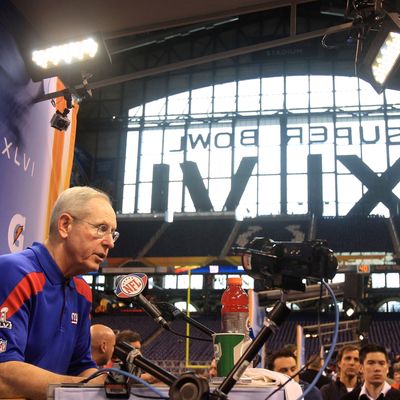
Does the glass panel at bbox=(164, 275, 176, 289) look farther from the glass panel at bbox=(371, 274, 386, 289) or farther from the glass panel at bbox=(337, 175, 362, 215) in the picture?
the glass panel at bbox=(371, 274, 386, 289)

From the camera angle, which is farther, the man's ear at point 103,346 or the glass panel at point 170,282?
the glass panel at point 170,282

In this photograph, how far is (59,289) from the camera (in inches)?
68.9

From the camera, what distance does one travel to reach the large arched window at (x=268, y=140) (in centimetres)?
2497

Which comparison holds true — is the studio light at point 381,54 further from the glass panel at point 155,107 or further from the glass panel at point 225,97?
the glass panel at point 155,107

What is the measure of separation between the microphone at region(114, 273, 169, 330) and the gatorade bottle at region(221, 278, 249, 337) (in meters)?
0.19

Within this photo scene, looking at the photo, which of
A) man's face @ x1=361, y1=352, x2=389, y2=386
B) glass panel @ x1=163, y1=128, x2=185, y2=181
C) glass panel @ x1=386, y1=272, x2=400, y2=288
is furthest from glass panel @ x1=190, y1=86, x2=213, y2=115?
man's face @ x1=361, y1=352, x2=389, y2=386

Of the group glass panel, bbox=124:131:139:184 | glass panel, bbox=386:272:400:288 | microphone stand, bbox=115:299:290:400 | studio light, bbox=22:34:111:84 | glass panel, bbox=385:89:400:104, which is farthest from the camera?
glass panel, bbox=124:131:139:184

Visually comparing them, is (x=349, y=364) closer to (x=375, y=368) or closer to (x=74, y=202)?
(x=375, y=368)

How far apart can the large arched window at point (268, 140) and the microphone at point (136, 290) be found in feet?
78.0

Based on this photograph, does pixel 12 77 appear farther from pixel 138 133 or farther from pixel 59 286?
pixel 138 133

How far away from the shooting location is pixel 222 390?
3.63ft

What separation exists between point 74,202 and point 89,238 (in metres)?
0.12

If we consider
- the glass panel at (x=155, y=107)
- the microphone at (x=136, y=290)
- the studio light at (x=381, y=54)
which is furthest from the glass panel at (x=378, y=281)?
the microphone at (x=136, y=290)

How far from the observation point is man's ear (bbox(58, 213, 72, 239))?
5.82ft
